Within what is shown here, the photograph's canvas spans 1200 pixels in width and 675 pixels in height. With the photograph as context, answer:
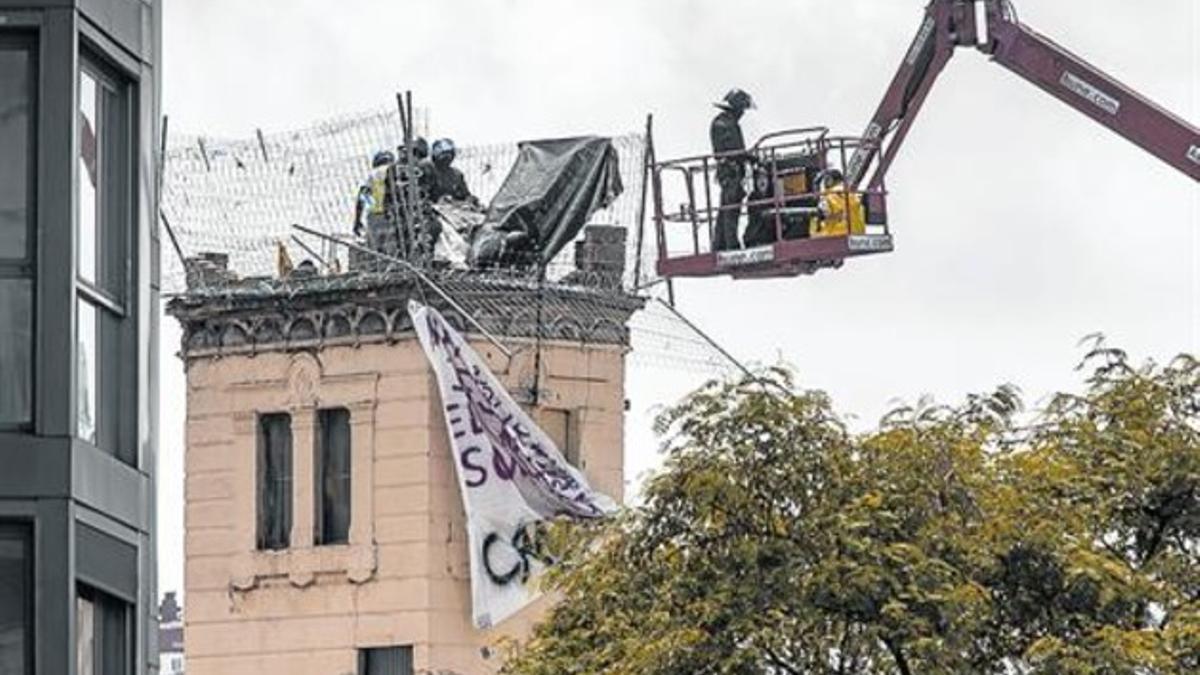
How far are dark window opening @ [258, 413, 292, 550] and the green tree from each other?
114 feet

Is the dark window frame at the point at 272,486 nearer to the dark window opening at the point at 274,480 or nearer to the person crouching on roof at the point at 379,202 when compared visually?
the dark window opening at the point at 274,480

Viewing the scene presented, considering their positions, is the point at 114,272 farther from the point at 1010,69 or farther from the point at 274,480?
the point at 274,480

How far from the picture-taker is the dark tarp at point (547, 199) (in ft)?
289

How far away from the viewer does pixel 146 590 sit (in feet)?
124

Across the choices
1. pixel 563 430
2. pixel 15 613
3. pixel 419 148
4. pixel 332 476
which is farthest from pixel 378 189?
pixel 15 613

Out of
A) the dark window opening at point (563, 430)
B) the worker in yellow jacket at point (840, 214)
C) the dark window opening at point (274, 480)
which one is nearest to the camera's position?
the worker in yellow jacket at point (840, 214)

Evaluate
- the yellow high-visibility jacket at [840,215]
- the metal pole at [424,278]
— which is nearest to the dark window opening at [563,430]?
the metal pole at [424,278]

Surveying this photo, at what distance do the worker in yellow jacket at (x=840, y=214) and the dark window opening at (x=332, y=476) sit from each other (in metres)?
21.4

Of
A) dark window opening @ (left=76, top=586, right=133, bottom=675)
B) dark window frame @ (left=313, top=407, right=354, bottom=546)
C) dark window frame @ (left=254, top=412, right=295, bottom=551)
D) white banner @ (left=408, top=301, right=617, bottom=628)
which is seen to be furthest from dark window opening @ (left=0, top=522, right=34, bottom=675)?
dark window frame @ (left=254, top=412, right=295, bottom=551)

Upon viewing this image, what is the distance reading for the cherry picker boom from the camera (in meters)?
67.2

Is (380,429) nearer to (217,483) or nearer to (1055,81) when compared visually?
(217,483)

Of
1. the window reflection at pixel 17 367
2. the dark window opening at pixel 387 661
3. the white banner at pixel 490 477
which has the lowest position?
the window reflection at pixel 17 367

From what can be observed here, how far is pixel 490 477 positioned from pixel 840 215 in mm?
19773

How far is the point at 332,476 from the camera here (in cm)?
8819
